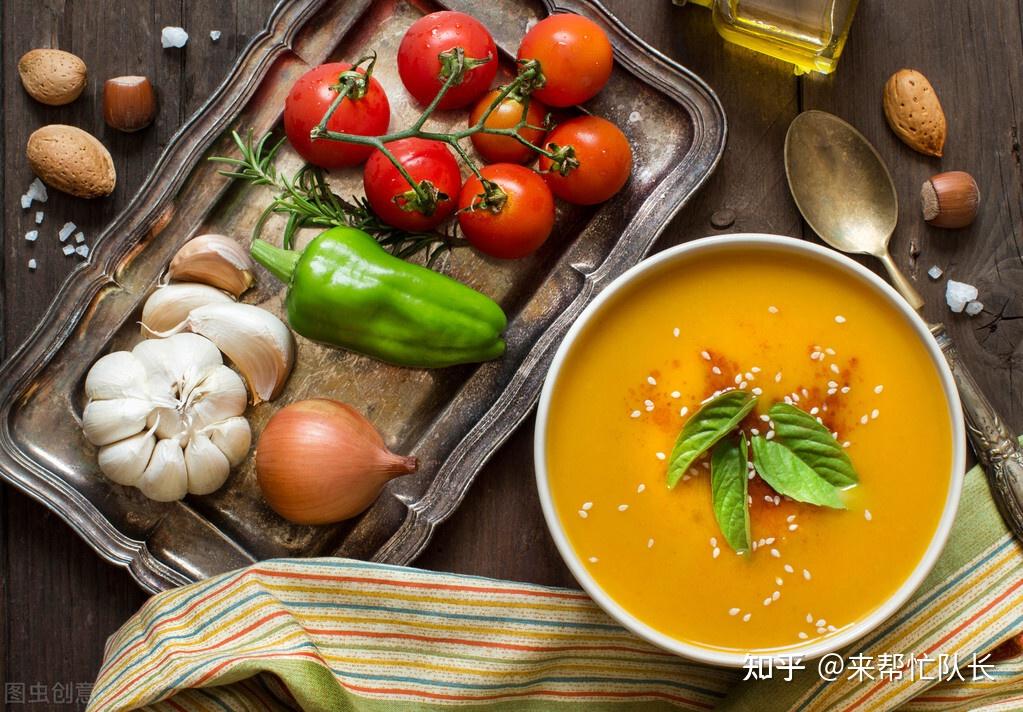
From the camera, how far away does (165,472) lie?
Answer: 1341 mm

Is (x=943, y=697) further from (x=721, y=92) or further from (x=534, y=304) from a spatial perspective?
(x=721, y=92)

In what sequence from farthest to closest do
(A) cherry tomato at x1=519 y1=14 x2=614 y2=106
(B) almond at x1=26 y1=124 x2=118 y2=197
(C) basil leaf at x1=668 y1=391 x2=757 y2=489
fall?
(B) almond at x1=26 y1=124 x2=118 y2=197
(A) cherry tomato at x1=519 y1=14 x2=614 y2=106
(C) basil leaf at x1=668 y1=391 x2=757 y2=489

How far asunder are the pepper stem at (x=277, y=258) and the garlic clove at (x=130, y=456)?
0.31 meters

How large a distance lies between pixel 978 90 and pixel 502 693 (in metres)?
1.27

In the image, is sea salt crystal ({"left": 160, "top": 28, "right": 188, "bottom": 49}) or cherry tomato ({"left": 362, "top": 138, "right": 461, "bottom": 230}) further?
sea salt crystal ({"left": 160, "top": 28, "right": 188, "bottom": 49})

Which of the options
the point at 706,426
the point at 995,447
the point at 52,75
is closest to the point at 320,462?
the point at 706,426

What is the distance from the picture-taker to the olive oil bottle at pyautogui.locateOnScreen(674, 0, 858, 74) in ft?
4.63

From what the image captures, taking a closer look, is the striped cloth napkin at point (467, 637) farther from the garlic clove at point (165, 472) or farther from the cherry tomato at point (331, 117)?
the cherry tomato at point (331, 117)

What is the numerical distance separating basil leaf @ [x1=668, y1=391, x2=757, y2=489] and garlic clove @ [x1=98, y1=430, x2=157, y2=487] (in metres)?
0.78

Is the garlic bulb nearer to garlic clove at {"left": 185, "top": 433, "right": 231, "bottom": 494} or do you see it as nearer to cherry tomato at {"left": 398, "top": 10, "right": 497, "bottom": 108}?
garlic clove at {"left": 185, "top": 433, "right": 231, "bottom": 494}

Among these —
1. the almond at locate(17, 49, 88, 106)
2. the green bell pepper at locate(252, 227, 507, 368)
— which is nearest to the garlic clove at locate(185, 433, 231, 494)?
the green bell pepper at locate(252, 227, 507, 368)

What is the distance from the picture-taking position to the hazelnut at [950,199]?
1.44 meters

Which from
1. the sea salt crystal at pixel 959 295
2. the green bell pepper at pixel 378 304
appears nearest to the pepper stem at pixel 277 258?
the green bell pepper at pixel 378 304

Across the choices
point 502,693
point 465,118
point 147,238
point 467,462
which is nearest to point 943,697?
point 502,693
